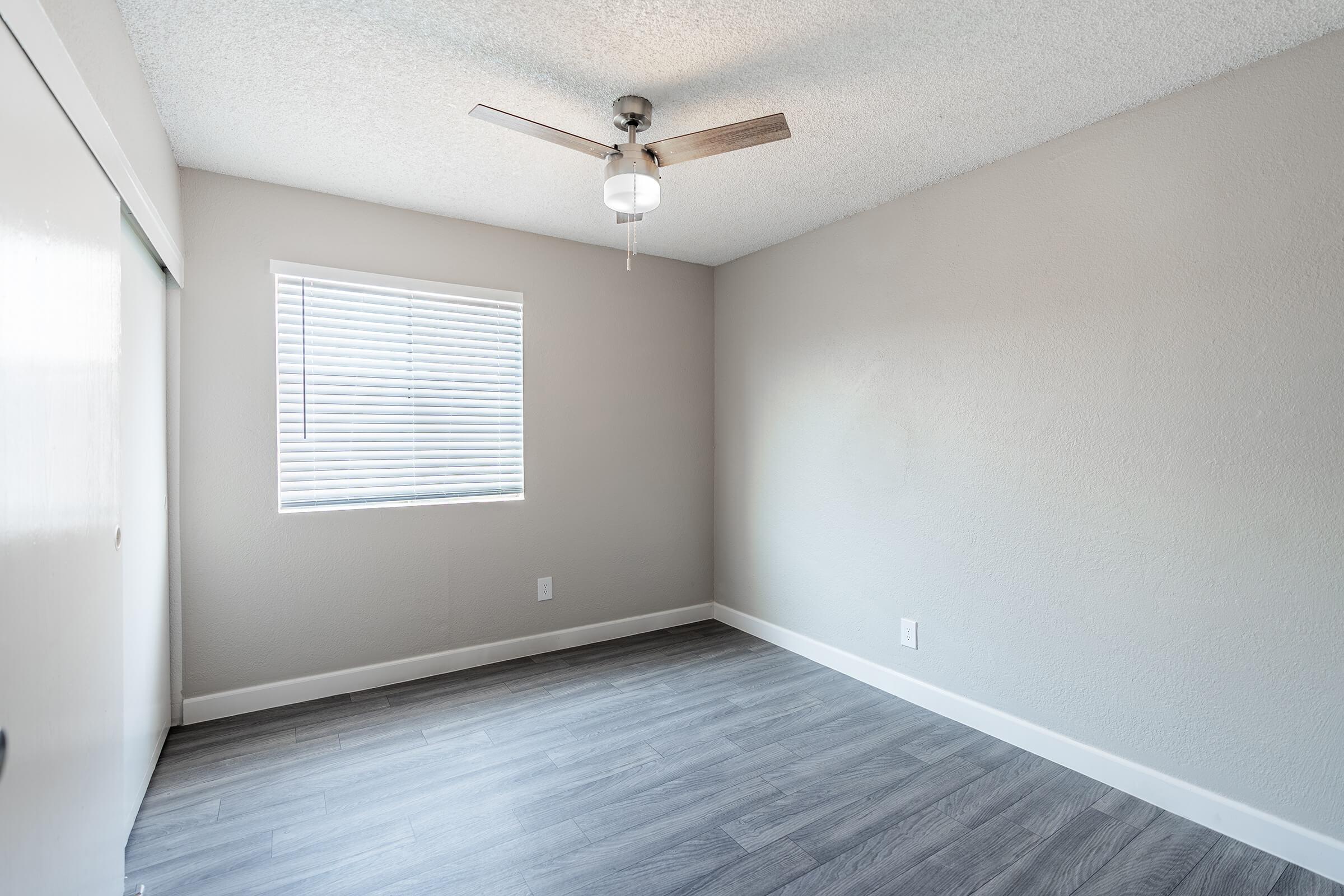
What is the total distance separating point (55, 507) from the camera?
1178 mm

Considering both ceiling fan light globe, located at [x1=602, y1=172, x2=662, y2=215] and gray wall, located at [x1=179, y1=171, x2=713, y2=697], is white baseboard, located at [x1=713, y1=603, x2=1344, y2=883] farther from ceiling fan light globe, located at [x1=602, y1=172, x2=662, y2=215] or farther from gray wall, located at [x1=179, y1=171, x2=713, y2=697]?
ceiling fan light globe, located at [x1=602, y1=172, x2=662, y2=215]

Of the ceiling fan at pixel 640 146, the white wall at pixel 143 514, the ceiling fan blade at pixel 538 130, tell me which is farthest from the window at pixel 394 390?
the ceiling fan blade at pixel 538 130

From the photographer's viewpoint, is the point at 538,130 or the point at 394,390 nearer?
the point at 538,130

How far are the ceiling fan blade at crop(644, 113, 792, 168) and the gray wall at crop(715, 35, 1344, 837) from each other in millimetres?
1309

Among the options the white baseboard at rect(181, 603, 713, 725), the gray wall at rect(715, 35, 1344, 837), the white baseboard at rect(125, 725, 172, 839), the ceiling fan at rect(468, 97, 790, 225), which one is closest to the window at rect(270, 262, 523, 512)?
the white baseboard at rect(181, 603, 713, 725)

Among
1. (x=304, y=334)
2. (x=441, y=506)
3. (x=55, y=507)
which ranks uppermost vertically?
(x=304, y=334)

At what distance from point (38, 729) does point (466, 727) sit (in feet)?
6.07

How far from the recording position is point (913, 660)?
3055 mm

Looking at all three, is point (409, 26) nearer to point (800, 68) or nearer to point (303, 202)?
point (800, 68)

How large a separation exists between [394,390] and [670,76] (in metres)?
2.06

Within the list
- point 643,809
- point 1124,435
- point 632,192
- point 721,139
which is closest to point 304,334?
point 632,192

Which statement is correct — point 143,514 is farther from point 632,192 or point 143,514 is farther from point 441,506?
point 632,192

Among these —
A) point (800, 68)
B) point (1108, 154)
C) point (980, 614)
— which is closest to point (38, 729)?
point (800, 68)

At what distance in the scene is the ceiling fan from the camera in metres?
1.96
